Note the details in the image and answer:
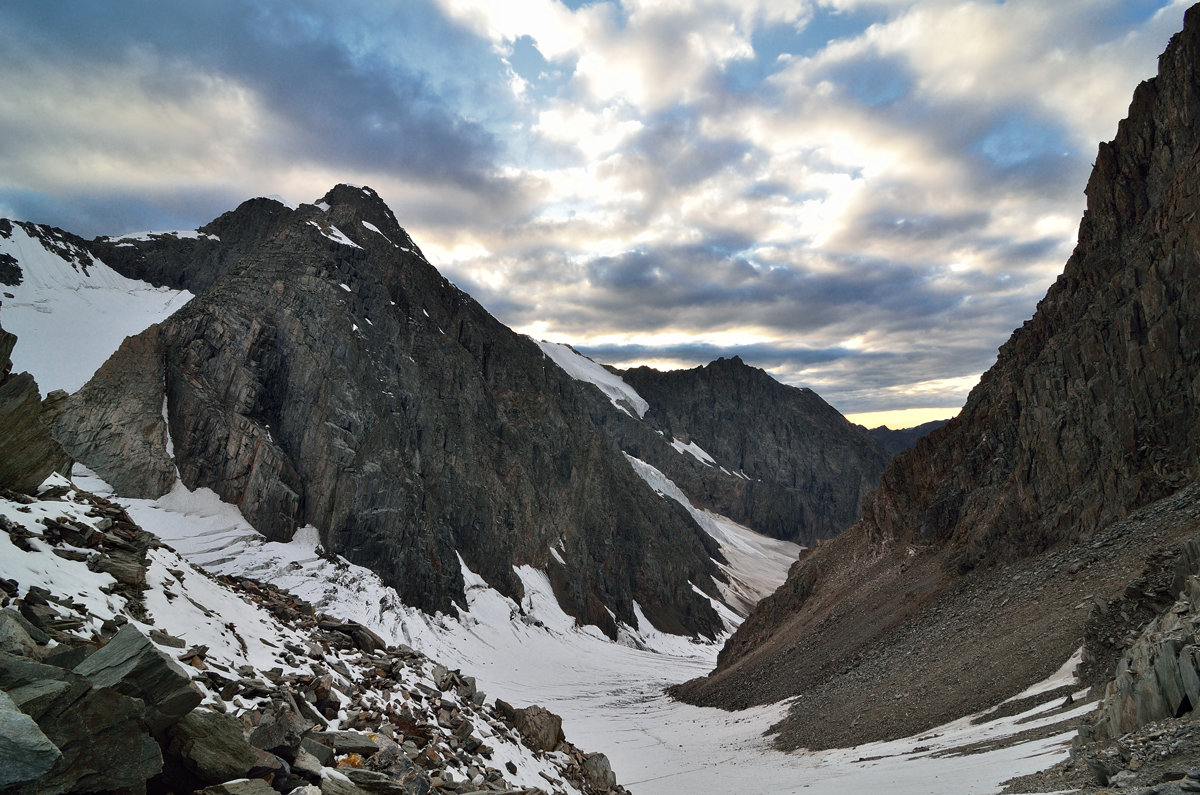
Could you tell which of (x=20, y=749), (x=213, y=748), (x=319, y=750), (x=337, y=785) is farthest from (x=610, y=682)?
(x=20, y=749)

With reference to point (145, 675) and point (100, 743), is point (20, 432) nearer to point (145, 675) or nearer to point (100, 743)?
point (145, 675)

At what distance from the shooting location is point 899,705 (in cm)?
2725

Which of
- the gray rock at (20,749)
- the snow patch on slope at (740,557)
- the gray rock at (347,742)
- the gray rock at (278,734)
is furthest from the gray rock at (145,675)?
the snow patch on slope at (740,557)

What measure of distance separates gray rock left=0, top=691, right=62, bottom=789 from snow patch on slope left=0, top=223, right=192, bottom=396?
8968cm

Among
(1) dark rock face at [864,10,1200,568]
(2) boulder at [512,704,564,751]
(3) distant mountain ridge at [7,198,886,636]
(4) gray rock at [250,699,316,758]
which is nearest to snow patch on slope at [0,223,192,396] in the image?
(3) distant mountain ridge at [7,198,886,636]

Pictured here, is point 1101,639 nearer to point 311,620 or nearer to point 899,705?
point 899,705

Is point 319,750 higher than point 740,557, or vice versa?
point 319,750

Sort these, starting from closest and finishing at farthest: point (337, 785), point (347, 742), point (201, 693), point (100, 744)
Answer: point (100, 744) < point (201, 693) < point (337, 785) < point (347, 742)

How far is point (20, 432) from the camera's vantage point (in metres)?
A: 12.4

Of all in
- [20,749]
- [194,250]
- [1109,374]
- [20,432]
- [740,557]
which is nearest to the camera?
[20,749]

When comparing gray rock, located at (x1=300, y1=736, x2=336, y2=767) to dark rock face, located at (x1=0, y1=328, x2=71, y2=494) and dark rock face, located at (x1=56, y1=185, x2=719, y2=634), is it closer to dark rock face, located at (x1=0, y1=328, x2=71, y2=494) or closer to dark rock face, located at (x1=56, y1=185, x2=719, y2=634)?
dark rock face, located at (x1=0, y1=328, x2=71, y2=494)

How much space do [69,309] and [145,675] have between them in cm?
11746

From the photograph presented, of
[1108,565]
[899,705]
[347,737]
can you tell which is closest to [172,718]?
[347,737]

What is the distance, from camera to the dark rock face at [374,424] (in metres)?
60.3
